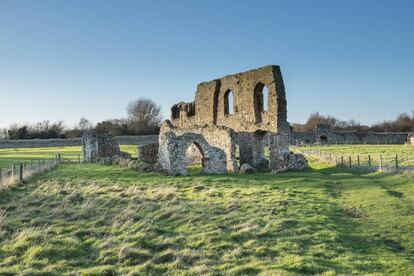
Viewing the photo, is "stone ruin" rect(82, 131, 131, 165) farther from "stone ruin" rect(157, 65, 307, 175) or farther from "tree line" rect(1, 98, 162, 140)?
"tree line" rect(1, 98, 162, 140)

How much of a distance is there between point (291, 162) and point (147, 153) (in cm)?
1241

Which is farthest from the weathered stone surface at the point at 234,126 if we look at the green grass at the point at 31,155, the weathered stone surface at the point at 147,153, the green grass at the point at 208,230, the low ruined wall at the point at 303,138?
the low ruined wall at the point at 303,138

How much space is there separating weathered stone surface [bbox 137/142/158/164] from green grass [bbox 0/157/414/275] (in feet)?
49.2

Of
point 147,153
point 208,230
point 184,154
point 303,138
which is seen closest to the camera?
point 208,230

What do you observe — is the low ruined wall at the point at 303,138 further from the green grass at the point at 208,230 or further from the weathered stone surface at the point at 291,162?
the green grass at the point at 208,230

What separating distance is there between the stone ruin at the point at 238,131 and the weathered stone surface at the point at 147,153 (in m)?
2.18

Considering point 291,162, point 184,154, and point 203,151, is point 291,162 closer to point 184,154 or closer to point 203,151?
point 203,151

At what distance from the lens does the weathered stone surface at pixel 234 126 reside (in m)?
25.6

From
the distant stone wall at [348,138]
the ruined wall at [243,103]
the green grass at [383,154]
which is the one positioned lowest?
the green grass at [383,154]

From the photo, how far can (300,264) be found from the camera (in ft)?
28.5

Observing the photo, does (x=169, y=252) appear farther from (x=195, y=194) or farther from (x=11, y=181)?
(x=11, y=181)

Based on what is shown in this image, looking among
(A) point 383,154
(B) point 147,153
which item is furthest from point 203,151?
(A) point 383,154

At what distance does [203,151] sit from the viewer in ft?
84.4

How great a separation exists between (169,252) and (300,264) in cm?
280
